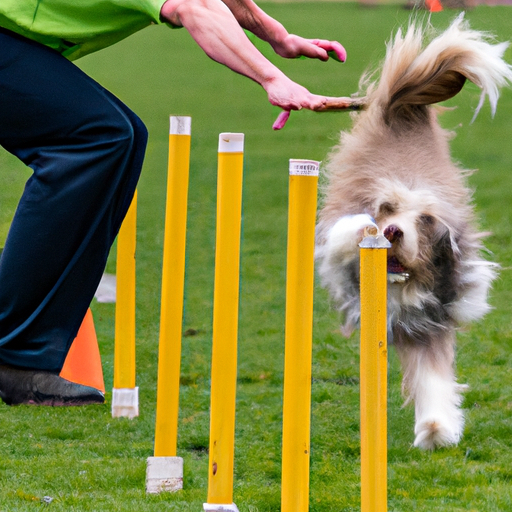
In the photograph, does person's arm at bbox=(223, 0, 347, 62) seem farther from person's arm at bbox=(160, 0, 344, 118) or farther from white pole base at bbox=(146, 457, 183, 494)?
white pole base at bbox=(146, 457, 183, 494)

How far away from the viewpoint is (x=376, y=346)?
253 centimetres

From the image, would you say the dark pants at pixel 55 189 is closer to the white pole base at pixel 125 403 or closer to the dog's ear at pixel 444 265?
the white pole base at pixel 125 403

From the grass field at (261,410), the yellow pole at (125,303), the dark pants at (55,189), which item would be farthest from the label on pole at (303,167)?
the yellow pole at (125,303)

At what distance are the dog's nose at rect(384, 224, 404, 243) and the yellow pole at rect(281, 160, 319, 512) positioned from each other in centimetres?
163

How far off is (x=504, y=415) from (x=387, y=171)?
4.72ft

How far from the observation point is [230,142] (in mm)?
2963

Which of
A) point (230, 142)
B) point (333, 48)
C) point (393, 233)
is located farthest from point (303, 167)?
point (393, 233)

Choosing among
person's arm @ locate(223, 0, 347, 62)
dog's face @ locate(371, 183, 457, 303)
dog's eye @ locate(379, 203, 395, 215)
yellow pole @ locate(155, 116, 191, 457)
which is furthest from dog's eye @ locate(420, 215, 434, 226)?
person's arm @ locate(223, 0, 347, 62)

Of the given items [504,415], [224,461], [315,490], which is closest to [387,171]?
[504,415]

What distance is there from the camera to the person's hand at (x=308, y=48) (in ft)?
9.86

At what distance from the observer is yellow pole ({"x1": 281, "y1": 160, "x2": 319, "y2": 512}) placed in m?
2.70

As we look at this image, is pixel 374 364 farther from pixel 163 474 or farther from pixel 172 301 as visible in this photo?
pixel 163 474

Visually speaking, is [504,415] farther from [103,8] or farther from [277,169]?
[277,169]

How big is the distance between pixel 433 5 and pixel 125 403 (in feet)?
8.76
